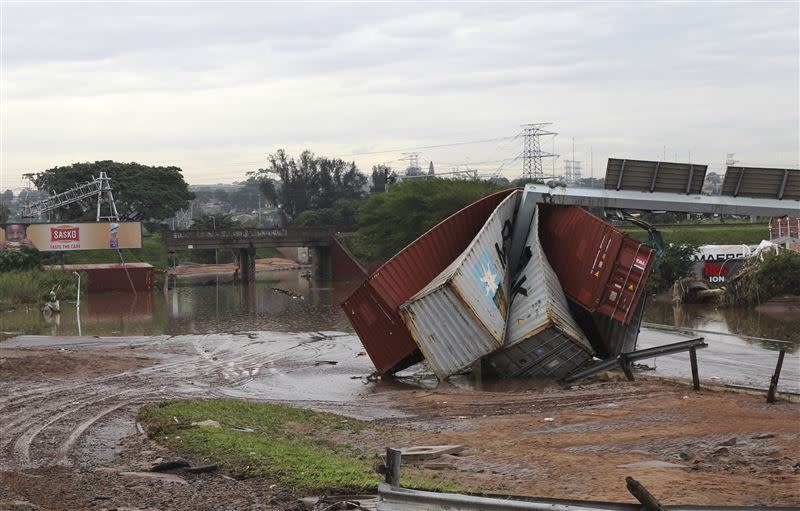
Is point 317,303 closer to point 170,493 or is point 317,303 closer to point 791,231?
point 791,231

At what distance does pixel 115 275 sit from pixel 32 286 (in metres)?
14.1

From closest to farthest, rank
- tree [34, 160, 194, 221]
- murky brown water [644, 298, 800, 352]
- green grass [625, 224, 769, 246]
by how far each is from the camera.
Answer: murky brown water [644, 298, 800, 352], green grass [625, 224, 769, 246], tree [34, 160, 194, 221]

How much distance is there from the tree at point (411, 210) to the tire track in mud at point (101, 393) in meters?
42.0

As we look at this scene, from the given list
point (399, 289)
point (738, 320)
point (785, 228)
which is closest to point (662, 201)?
Result: point (399, 289)

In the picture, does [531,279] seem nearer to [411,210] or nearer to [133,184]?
[411,210]

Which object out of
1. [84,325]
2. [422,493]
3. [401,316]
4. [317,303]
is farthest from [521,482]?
[317,303]

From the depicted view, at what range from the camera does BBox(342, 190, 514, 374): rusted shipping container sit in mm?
28922

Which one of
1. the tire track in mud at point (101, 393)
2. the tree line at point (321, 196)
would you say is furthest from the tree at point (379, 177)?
the tire track in mud at point (101, 393)

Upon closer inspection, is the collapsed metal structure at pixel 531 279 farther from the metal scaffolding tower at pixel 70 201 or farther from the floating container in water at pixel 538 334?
the metal scaffolding tower at pixel 70 201

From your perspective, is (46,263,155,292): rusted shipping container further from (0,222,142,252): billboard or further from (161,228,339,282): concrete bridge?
(161,228,339,282): concrete bridge

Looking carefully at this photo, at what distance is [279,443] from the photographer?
16.8m

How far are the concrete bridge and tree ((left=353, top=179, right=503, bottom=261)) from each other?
5.24 metres

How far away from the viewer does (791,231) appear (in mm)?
60125

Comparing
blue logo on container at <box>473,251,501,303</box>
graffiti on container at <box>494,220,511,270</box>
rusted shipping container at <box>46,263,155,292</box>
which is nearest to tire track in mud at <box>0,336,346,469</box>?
blue logo on container at <box>473,251,501,303</box>
